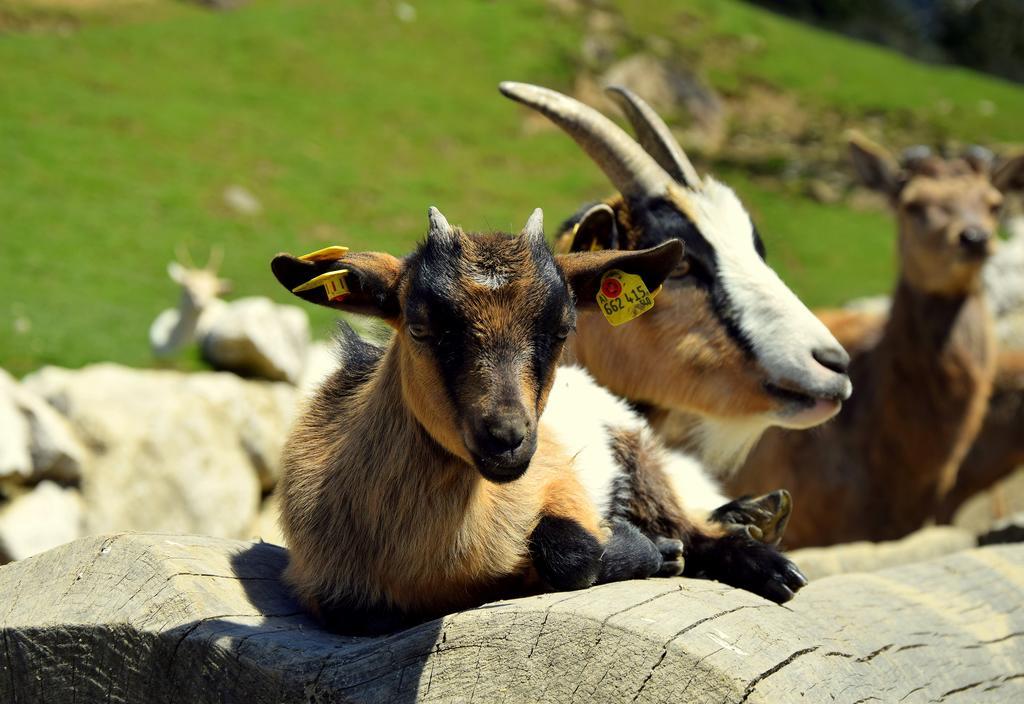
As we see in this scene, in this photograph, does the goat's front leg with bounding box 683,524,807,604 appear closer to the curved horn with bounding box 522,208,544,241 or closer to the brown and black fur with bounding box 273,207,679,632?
the brown and black fur with bounding box 273,207,679,632

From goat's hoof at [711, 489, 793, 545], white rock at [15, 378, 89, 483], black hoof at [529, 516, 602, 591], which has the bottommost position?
white rock at [15, 378, 89, 483]

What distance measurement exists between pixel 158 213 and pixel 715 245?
11.8m

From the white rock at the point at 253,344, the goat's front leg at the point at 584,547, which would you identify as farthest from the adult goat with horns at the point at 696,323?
the white rock at the point at 253,344

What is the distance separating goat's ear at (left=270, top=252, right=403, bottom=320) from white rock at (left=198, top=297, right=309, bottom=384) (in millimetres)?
7310

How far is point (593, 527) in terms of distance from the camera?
120 inches

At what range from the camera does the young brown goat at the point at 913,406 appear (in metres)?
6.96

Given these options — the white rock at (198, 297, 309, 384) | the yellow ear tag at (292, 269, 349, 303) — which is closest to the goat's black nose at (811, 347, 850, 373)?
the yellow ear tag at (292, 269, 349, 303)

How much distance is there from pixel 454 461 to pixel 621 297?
61cm

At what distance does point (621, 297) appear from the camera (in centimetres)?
306

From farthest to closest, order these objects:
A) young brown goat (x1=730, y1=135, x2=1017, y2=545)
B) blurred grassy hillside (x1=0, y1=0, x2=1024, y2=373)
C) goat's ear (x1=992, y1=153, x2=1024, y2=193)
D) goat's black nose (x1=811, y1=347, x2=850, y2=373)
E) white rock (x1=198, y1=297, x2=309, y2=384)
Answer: blurred grassy hillside (x1=0, y1=0, x2=1024, y2=373)
white rock (x1=198, y1=297, x2=309, y2=384)
goat's ear (x1=992, y1=153, x2=1024, y2=193)
young brown goat (x1=730, y1=135, x2=1017, y2=545)
goat's black nose (x1=811, y1=347, x2=850, y2=373)

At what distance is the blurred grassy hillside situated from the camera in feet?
43.5

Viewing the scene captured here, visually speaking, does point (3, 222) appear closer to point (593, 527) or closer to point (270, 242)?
point (270, 242)

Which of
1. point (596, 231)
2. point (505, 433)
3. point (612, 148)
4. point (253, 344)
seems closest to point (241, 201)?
point (253, 344)

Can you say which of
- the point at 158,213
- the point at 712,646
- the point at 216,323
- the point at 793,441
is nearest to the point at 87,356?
the point at 216,323
